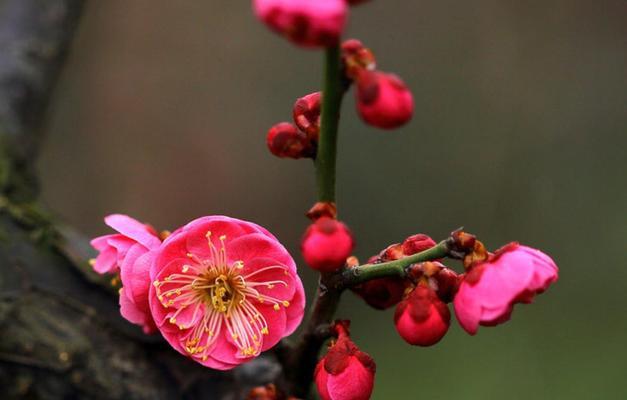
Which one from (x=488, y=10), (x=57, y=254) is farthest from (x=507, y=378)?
(x=57, y=254)

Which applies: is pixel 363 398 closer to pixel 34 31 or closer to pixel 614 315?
pixel 34 31

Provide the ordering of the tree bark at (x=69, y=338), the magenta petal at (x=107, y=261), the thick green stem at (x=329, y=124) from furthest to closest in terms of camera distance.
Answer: the tree bark at (x=69, y=338), the magenta petal at (x=107, y=261), the thick green stem at (x=329, y=124)

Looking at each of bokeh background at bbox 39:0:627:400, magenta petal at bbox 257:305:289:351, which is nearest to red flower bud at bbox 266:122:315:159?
magenta petal at bbox 257:305:289:351

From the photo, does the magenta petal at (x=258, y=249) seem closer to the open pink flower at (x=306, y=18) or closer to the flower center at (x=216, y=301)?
the flower center at (x=216, y=301)

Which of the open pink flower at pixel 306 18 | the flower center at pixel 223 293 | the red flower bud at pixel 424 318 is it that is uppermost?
the open pink flower at pixel 306 18

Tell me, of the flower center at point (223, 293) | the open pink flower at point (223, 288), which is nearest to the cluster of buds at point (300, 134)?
the open pink flower at point (223, 288)
